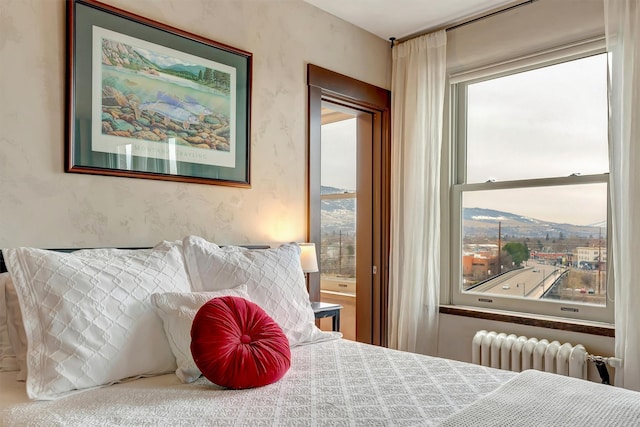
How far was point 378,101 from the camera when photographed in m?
3.69

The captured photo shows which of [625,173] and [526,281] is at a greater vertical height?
[625,173]

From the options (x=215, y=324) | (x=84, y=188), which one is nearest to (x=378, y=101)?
(x=84, y=188)

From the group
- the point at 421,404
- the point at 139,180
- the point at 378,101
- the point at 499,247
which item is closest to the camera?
the point at 421,404

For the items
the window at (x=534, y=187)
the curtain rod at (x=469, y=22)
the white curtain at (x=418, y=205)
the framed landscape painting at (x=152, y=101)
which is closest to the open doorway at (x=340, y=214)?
the white curtain at (x=418, y=205)

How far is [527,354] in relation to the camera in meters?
2.84

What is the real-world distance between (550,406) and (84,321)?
1421 millimetres

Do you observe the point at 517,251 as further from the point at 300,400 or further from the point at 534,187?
the point at 300,400

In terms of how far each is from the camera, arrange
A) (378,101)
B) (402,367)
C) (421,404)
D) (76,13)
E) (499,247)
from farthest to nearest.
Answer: (378,101)
(499,247)
(76,13)
(402,367)
(421,404)

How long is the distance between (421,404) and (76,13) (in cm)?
209

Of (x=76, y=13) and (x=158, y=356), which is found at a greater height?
(x=76, y=13)

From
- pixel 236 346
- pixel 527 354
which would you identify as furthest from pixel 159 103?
pixel 527 354

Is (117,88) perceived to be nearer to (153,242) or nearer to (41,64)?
(41,64)

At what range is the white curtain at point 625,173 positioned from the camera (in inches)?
99.1

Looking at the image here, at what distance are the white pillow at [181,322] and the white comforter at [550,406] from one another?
851mm
